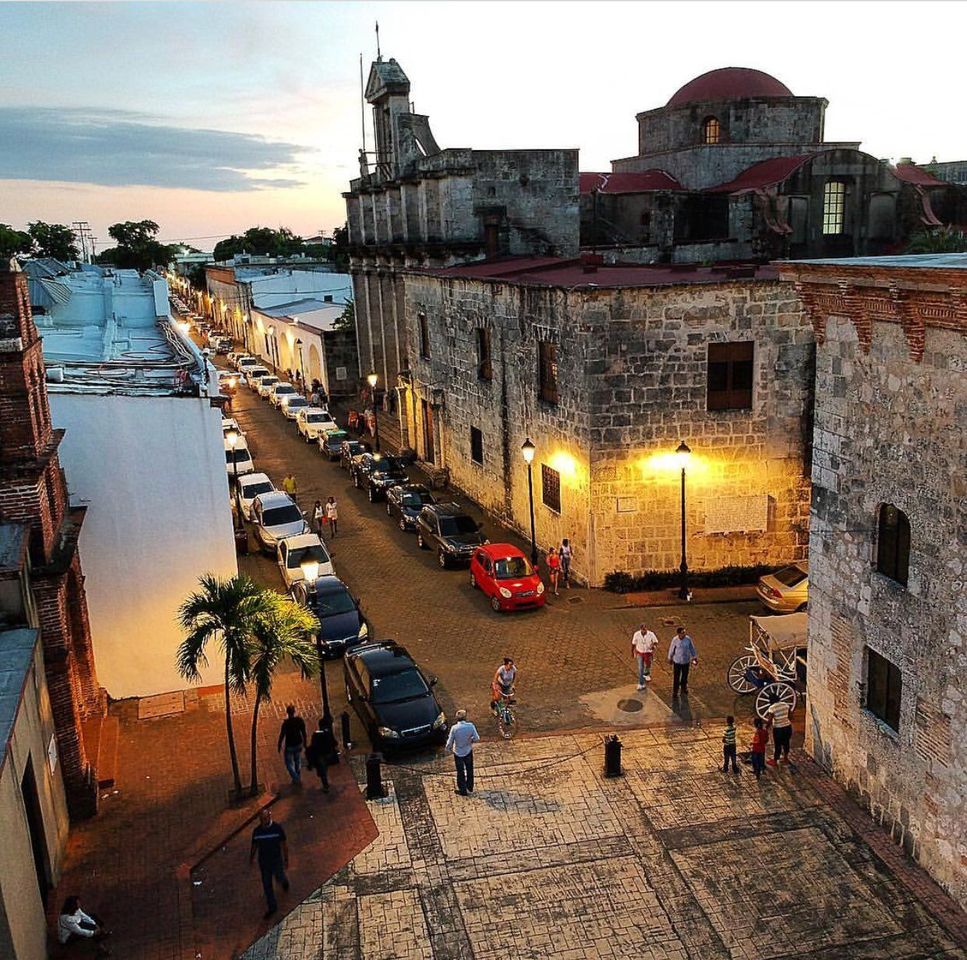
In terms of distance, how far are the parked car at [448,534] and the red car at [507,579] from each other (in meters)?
1.68

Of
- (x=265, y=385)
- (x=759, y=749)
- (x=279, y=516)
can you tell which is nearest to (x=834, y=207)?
(x=279, y=516)

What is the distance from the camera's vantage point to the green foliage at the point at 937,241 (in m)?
33.8

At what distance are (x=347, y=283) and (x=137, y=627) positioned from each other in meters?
58.2

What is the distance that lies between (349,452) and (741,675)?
22.0 meters

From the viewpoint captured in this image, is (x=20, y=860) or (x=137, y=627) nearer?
(x=20, y=860)

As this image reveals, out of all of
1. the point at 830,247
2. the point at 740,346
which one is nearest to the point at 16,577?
the point at 740,346

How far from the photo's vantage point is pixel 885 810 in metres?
12.6

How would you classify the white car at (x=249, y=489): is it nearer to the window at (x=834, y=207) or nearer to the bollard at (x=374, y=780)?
the bollard at (x=374, y=780)

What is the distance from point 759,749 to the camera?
556 inches

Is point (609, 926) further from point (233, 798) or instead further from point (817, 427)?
point (817, 427)

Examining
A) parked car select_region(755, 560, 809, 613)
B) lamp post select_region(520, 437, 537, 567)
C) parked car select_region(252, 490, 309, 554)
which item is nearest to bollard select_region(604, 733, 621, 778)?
parked car select_region(755, 560, 809, 613)

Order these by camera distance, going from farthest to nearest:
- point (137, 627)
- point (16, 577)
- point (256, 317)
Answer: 1. point (256, 317)
2. point (137, 627)
3. point (16, 577)

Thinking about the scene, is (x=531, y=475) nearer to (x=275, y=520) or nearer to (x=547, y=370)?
(x=547, y=370)

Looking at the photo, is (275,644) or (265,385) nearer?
(275,644)
